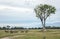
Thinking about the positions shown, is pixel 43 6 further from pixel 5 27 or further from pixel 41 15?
pixel 5 27

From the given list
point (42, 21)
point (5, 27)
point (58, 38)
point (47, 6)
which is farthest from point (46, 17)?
point (5, 27)

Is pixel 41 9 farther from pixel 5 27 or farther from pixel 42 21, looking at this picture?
pixel 5 27

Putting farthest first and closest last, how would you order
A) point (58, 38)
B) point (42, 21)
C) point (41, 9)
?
point (41, 9) → point (42, 21) → point (58, 38)

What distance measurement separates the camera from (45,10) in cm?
7900

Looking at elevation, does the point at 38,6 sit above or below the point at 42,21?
above

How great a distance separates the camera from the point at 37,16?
81.0 metres

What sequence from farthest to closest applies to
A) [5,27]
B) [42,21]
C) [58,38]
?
[5,27], [42,21], [58,38]

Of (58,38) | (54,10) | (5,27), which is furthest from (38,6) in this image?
(5,27)

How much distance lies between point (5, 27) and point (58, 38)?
117637 mm

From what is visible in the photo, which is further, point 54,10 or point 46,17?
point 54,10

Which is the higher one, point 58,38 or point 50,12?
point 50,12

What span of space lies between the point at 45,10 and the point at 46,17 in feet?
17.2

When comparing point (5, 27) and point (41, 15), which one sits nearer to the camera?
point (41, 15)

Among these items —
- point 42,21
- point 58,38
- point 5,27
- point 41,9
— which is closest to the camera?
point 58,38
